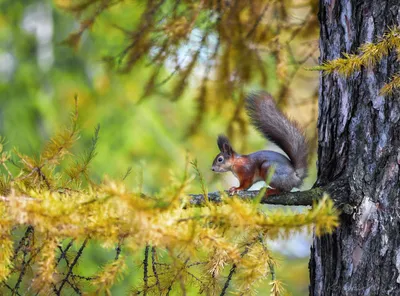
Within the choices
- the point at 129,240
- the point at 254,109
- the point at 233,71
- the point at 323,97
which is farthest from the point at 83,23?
the point at 129,240

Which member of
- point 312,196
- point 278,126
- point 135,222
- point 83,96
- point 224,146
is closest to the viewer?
point 135,222

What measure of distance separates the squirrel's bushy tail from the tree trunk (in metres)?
0.18

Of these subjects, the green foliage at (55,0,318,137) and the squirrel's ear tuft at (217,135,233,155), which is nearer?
the squirrel's ear tuft at (217,135,233,155)

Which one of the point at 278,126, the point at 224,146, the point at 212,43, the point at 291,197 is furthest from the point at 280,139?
the point at 212,43

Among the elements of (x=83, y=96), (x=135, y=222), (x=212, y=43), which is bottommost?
(x=135, y=222)

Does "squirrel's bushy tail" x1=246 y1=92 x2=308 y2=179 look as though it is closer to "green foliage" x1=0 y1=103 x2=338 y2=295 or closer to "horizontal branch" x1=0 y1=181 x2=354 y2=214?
"horizontal branch" x1=0 y1=181 x2=354 y2=214

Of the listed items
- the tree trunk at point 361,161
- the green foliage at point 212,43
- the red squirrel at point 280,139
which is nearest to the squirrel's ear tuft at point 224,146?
the red squirrel at point 280,139

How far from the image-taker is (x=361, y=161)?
63.9 inches

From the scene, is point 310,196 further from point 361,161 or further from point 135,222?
point 135,222

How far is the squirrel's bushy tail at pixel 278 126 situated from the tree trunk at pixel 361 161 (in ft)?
0.60

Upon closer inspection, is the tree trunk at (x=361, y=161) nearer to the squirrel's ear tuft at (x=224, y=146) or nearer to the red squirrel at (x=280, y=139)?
the red squirrel at (x=280, y=139)

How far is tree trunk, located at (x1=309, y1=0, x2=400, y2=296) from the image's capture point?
1.57 m

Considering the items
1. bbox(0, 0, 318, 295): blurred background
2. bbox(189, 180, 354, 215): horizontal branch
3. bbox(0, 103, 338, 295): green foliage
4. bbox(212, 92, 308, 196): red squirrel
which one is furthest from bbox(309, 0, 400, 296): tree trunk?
bbox(0, 0, 318, 295): blurred background

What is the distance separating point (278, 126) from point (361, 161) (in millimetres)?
386
